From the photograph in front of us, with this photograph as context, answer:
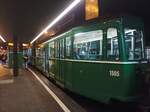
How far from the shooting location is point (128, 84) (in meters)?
6.41

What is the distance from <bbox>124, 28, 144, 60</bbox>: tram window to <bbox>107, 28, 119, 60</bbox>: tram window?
0.94 ft

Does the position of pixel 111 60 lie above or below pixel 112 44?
below

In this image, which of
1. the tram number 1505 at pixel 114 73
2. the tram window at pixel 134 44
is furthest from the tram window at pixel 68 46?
the tram window at pixel 134 44

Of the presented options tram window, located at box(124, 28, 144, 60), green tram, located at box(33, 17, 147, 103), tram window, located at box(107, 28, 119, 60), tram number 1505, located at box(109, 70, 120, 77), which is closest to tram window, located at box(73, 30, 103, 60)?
green tram, located at box(33, 17, 147, 103)

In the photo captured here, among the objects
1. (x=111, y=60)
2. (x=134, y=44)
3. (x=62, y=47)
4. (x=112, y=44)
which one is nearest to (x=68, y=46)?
(x=62, y=47)

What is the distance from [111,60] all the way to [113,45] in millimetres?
435

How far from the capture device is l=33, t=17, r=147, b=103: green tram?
650 cm

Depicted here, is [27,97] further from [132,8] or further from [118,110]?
[132,8]

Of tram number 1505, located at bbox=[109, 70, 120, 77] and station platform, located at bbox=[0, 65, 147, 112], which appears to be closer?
tram number 1505, located at bbox=[109, 70, 120, 77]

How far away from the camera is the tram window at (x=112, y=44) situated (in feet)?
22.2

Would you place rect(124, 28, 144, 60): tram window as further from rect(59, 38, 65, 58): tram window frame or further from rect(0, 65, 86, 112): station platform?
rect(59, 38, 65, 58): tram window frame

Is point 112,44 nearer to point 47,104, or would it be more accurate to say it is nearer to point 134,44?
point 134,44

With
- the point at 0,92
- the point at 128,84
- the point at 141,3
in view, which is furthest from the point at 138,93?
the point at 141,3

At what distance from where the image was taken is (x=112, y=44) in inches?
272
